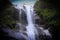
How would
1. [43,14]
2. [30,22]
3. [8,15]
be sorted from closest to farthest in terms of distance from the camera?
[8,15], [43,14], [30,22]

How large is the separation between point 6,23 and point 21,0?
446cm

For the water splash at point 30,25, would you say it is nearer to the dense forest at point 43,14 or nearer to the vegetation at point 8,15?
the dense forest at point 43,14

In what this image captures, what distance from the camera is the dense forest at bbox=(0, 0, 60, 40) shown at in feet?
36.2

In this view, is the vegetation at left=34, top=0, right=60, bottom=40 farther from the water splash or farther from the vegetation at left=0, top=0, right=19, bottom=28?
the vegetation at left=0, top=0, right=19, bottom=28

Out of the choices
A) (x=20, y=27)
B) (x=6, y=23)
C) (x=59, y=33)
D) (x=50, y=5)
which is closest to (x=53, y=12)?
(x=50, y=5)

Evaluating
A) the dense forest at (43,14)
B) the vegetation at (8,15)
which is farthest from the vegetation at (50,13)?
the vegetation at (8,15)

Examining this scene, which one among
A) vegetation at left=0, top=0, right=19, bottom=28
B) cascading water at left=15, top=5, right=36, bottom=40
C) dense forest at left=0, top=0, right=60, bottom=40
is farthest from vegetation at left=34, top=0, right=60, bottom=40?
vegetation at left=0, top=0, right=19, bottom=28

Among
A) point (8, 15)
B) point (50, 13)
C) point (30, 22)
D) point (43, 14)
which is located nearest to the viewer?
point (8, 15)

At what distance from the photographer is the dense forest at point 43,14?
36.2ft

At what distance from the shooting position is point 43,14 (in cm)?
1208

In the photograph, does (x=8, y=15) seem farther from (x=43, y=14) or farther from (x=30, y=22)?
(x=43, y=14)

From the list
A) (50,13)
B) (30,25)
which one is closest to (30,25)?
(30,25)

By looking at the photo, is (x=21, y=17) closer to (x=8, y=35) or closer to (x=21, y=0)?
(x=8, y=35)

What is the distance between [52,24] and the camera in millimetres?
11227
